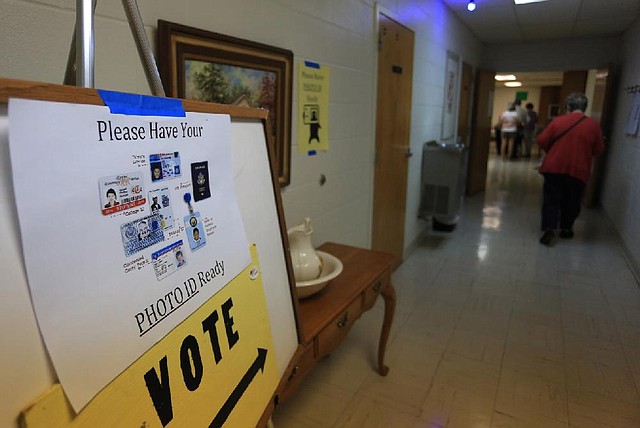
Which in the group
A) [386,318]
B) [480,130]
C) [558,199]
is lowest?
[386,318]

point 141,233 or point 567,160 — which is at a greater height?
point 141,233

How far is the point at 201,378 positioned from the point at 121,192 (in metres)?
0.36

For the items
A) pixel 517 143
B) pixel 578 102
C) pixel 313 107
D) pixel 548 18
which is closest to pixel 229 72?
pixel 313 107

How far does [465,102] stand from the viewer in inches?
233

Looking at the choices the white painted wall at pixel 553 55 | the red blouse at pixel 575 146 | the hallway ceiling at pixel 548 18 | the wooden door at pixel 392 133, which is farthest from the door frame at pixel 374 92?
the white painted wall at pixel 553 55

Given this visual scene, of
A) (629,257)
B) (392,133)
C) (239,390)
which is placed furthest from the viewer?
(629,257)

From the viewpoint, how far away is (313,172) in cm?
219

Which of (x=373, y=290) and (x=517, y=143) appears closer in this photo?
(x=373, y=290)

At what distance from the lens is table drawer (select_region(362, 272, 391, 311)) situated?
1.79 meters

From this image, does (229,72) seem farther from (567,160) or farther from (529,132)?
(529,132)

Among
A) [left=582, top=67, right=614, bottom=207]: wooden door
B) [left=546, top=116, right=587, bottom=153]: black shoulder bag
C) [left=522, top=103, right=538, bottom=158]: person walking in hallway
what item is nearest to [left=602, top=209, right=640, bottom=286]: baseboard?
[left=546, top=116, right=587, bottom=153]: black shoulder bag

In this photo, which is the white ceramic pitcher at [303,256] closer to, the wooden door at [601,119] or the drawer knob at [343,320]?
the drawer knob at [343,320]

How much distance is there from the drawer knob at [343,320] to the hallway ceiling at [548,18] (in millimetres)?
3831

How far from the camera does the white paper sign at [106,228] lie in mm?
490
